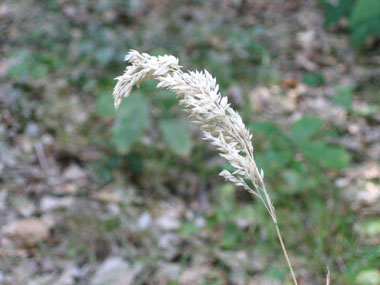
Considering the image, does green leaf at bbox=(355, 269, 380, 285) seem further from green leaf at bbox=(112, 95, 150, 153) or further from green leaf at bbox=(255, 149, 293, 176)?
green leaf at bbox=(112, 95, 150, 153)

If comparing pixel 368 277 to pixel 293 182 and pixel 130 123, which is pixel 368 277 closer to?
pixel 293 182

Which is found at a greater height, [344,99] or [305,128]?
[344,99]

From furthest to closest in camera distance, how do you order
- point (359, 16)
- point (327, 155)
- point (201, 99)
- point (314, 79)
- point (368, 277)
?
point (314, 79) < point (359, 16) < point (327, 155) < point (368, 277) < point (201, 99)

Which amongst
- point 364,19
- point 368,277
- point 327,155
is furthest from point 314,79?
point 368,277

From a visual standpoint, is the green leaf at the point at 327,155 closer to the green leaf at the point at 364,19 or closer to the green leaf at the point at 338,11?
the green leaf at the point at 364,19

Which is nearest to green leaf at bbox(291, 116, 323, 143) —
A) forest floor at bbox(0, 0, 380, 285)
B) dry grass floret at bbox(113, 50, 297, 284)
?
forest floor at bbox(0, 0, 380, 285)

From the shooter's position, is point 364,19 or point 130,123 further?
point 364,19
